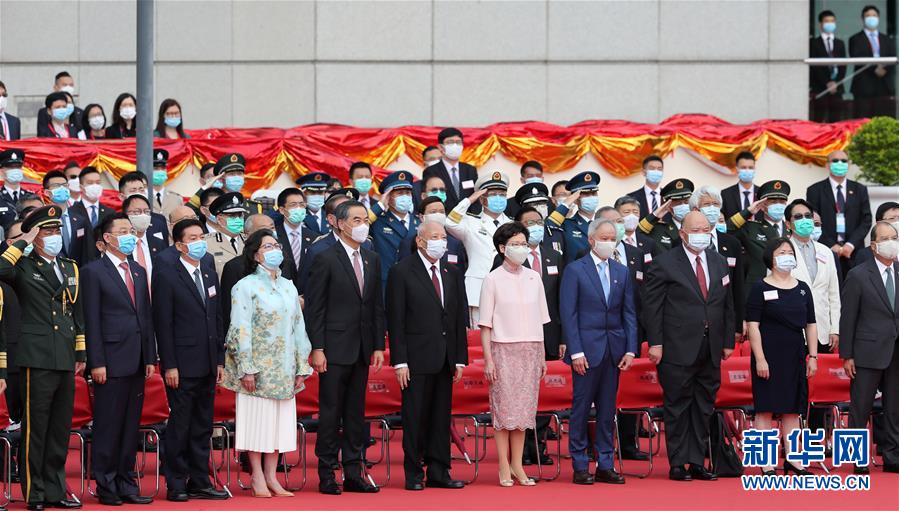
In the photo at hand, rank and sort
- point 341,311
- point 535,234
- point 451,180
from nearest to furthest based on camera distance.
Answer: point 341,311 → point 535,234 → point 451,180

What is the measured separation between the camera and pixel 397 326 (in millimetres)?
11773

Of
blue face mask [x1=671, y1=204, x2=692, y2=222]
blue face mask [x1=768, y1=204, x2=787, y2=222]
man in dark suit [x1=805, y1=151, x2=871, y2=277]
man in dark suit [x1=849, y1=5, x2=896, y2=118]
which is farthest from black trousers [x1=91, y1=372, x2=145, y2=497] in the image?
man in dark suit [x1=849, y1=5, x2=896, y2=118]

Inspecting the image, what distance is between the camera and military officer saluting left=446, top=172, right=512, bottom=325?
1381cm

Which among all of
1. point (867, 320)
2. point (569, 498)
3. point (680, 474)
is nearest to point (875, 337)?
point (867, 320)

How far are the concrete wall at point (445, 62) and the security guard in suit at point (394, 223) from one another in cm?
728

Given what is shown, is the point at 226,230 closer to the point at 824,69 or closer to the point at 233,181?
the point at 233,181

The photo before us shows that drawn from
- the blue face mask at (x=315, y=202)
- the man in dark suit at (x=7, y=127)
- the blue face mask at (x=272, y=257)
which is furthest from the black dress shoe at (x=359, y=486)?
the man in dark suit at (x=7, y=127)

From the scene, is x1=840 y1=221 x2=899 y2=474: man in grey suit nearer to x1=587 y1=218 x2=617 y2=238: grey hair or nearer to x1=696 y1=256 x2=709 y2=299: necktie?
x1=696 y1=256 x2=709 y2=299: necktie

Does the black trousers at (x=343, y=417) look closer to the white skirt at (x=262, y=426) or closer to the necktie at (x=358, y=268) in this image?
the white skirt at (x=262, y=426)

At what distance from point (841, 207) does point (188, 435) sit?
8.77 meters

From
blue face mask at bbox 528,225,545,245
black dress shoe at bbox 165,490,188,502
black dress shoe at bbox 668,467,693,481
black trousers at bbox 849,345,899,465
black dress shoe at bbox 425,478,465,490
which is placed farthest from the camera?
blue face mask at bbox 528,225,545,245

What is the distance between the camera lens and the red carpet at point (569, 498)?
1078 cm


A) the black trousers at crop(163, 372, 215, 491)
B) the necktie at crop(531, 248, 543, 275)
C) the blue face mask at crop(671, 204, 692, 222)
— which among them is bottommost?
the black trousers at crop(163, 372, 215, 491)

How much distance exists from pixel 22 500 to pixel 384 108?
1178 centimetres
